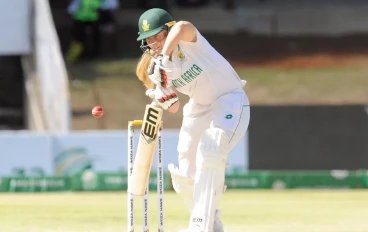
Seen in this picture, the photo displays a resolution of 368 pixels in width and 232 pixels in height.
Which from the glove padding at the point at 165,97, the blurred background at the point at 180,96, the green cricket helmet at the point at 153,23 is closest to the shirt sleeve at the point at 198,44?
the green cricket helmet at the point at 153,23

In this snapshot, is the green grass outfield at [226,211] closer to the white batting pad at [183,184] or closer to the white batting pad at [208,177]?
the white batting pad at [183,184]

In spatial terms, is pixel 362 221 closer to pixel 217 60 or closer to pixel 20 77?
pixel 217 60

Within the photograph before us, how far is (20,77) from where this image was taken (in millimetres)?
13711

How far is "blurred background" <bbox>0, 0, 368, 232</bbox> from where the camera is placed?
10398 mm

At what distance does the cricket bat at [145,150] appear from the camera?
495 cm

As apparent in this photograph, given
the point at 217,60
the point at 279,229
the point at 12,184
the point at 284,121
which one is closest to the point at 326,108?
the point at 284,121

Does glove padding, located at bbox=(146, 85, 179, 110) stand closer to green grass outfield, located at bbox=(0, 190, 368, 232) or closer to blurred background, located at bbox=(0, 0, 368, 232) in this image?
green grass outfield, located at bbox=(0, 190, 368, 232)

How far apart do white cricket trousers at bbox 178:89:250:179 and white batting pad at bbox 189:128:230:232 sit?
0.09m

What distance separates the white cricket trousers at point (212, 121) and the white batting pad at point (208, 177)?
0.31 feet

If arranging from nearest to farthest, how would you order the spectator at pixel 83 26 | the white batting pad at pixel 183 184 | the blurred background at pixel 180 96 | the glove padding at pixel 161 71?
the glove padding at pixel 161 71 < the white batting pad at pixel 183 184 < the blurred background at pixel 180 96 < the spectator at pixel 83 26

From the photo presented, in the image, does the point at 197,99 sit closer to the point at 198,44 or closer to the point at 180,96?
the point at 198,44

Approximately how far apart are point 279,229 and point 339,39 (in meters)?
9.98

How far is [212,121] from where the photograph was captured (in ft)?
16.8

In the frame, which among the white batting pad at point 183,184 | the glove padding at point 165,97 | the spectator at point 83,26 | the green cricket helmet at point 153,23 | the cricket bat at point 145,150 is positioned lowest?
the white batting pad at point 183,184
